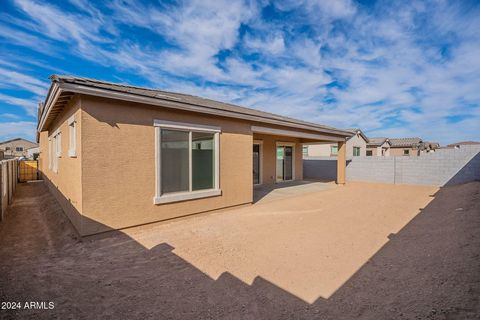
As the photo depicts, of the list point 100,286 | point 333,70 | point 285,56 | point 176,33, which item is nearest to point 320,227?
point 100,286

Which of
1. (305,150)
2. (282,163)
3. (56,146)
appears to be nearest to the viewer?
(56,146)

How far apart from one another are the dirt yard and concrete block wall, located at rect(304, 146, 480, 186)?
8751mm

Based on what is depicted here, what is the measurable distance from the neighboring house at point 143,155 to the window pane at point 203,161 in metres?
0.03

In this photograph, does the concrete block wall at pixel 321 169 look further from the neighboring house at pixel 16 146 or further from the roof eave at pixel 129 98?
the neighboring house at pixel 16 146

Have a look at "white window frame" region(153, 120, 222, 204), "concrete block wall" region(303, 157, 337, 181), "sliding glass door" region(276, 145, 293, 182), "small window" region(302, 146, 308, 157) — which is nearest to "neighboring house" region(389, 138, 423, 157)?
"small window" region(302, 146, 308, 157)

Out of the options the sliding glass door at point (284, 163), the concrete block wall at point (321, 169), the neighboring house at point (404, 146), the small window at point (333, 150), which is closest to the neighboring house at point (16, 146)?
the sliding glass door at point (284, 163)

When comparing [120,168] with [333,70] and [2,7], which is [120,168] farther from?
[333,70]

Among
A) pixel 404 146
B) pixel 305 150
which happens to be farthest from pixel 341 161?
pixel 404 146

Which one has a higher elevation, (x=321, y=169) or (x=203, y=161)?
(x=203, y=161)

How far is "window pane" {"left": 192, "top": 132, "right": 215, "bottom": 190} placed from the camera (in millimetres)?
6617

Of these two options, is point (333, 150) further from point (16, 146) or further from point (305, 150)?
point (16, 146)

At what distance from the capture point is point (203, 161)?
22.5 feet

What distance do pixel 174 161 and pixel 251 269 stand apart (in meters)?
3.52

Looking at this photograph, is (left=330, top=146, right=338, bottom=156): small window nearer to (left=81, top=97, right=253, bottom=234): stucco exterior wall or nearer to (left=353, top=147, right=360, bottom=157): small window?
(left=353, top=147, right=360, bottom=157): small window
